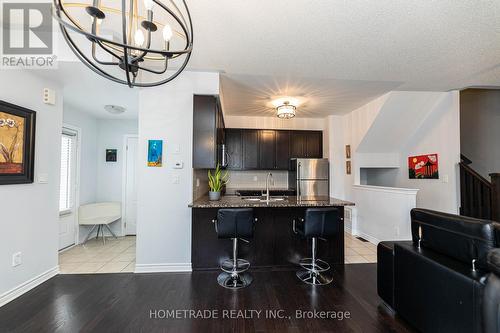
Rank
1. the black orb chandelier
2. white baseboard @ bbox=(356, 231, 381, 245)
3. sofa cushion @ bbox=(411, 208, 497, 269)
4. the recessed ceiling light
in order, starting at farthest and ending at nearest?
1. white baseboard @ bbox=(356, 231, 381, 245)
2. the recessed ceiling light
3. sofa cushion @ bbox=(411, 208, 497, 269)
4. the black orb chandelier

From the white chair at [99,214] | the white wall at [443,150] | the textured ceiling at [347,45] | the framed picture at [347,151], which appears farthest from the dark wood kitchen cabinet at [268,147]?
the white chair at [99,214]

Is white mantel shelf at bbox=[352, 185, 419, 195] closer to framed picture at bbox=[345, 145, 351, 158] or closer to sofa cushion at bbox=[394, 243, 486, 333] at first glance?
framed picture at bbox=[345, 145, 351, 158]

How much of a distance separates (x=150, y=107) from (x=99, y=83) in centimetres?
70

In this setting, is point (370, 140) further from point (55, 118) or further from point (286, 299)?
point (55, 118)

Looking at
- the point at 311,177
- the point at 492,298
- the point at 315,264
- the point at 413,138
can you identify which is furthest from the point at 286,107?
the point at 492,298

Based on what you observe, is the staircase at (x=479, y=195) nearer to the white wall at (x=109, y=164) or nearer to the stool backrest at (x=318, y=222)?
the stool backrest at (x=318, y=222)

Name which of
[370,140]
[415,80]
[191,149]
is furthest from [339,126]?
[191,149]

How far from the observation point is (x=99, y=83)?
2809 millimetres

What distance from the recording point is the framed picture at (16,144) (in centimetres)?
213

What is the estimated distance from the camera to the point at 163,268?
283cm

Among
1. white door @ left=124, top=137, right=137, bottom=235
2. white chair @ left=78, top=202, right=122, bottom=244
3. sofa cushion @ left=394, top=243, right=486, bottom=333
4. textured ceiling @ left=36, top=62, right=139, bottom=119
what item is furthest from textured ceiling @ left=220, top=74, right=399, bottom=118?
white chair @ left=78, top=202, right=122, bottom=244

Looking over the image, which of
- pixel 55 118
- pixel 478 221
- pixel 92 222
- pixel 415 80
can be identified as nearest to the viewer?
pixel 478 221

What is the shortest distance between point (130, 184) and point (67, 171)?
1032mm

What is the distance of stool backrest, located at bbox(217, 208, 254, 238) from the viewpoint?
7.95 ft
